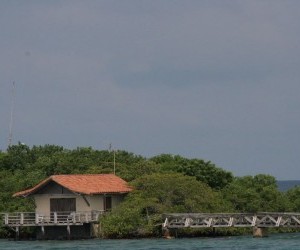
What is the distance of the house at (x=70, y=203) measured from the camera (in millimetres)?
62938

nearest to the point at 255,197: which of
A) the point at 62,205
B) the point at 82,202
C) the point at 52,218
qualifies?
the point at 82,202

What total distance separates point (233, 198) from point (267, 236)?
7.47m

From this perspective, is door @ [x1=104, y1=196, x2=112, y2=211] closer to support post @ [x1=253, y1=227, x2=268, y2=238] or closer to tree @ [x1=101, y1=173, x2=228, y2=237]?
tree @ [x1=101, y1=173, x2=228, y2=237]

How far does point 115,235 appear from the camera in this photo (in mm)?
61531

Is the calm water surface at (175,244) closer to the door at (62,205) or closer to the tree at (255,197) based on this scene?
the door at (62,205)

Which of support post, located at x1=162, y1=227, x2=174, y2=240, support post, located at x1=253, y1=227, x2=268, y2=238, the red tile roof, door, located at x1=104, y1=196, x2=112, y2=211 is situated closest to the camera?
support post, located at x1=253, y1=227, x2=268, y2=238

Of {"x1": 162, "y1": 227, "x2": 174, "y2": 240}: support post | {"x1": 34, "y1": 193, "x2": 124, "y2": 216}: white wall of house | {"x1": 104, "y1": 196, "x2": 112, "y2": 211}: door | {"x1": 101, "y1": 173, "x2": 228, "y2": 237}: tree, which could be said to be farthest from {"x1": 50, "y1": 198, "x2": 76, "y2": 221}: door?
{"x1": 162, "y1": 227, "x2": 174, "y2": 240}: support post

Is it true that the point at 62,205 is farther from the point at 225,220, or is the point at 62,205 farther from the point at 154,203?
the point at 225,220

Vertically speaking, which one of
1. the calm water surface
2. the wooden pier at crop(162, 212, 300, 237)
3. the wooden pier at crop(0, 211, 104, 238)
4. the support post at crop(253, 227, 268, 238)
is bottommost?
the calm water surface

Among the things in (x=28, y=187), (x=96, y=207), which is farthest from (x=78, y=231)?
(x=28, y=187)

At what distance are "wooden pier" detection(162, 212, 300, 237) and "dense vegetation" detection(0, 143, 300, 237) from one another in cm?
116

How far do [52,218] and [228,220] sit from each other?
11.4m

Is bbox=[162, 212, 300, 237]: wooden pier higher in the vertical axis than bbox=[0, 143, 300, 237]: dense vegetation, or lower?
lower

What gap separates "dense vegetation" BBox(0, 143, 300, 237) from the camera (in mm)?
61938
